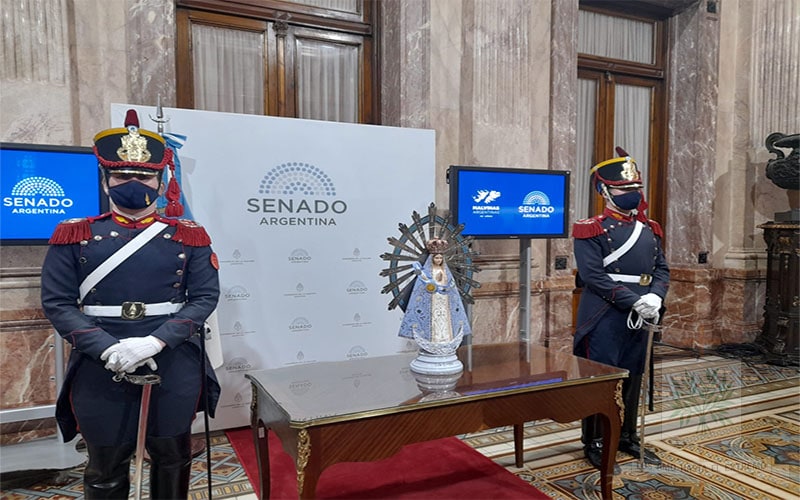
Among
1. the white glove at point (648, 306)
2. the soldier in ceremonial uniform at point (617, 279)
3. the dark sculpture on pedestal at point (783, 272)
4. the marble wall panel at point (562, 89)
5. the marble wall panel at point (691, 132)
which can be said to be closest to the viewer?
the white glove at point (648, 306)

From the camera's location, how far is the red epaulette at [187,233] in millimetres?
2455

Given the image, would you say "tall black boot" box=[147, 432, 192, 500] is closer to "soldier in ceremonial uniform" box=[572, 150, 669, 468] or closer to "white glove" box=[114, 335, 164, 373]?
"white glove" box=[114, 335, 164, 373]

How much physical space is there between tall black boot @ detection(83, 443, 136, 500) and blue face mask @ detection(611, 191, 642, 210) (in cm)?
299

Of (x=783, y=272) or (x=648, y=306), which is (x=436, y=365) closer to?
(x=648, y=306)

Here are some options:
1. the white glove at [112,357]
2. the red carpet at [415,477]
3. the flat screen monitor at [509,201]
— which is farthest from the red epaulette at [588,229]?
the white glove at [112,357]

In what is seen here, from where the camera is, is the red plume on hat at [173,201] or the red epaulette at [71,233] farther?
the red plume on hat at [173,201]

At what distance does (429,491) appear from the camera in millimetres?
3080

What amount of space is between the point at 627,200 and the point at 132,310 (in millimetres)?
2860

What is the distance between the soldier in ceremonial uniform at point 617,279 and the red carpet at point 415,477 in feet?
2.35

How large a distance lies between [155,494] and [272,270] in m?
1.83

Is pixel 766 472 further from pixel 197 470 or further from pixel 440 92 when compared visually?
pixel 440 92

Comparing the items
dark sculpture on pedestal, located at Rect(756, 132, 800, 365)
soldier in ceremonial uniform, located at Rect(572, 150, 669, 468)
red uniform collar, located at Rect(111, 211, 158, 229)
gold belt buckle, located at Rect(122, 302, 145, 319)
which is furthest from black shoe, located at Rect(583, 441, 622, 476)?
dark sculpture on pedestal, located at Rect(756, 132, 800, 365)

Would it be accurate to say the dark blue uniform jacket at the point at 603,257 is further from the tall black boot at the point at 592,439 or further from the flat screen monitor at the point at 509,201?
the flat screen monitor at the point at 509,201

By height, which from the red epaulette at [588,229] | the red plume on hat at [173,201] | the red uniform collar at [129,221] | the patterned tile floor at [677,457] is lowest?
the patterned tile floor at [677,457]
